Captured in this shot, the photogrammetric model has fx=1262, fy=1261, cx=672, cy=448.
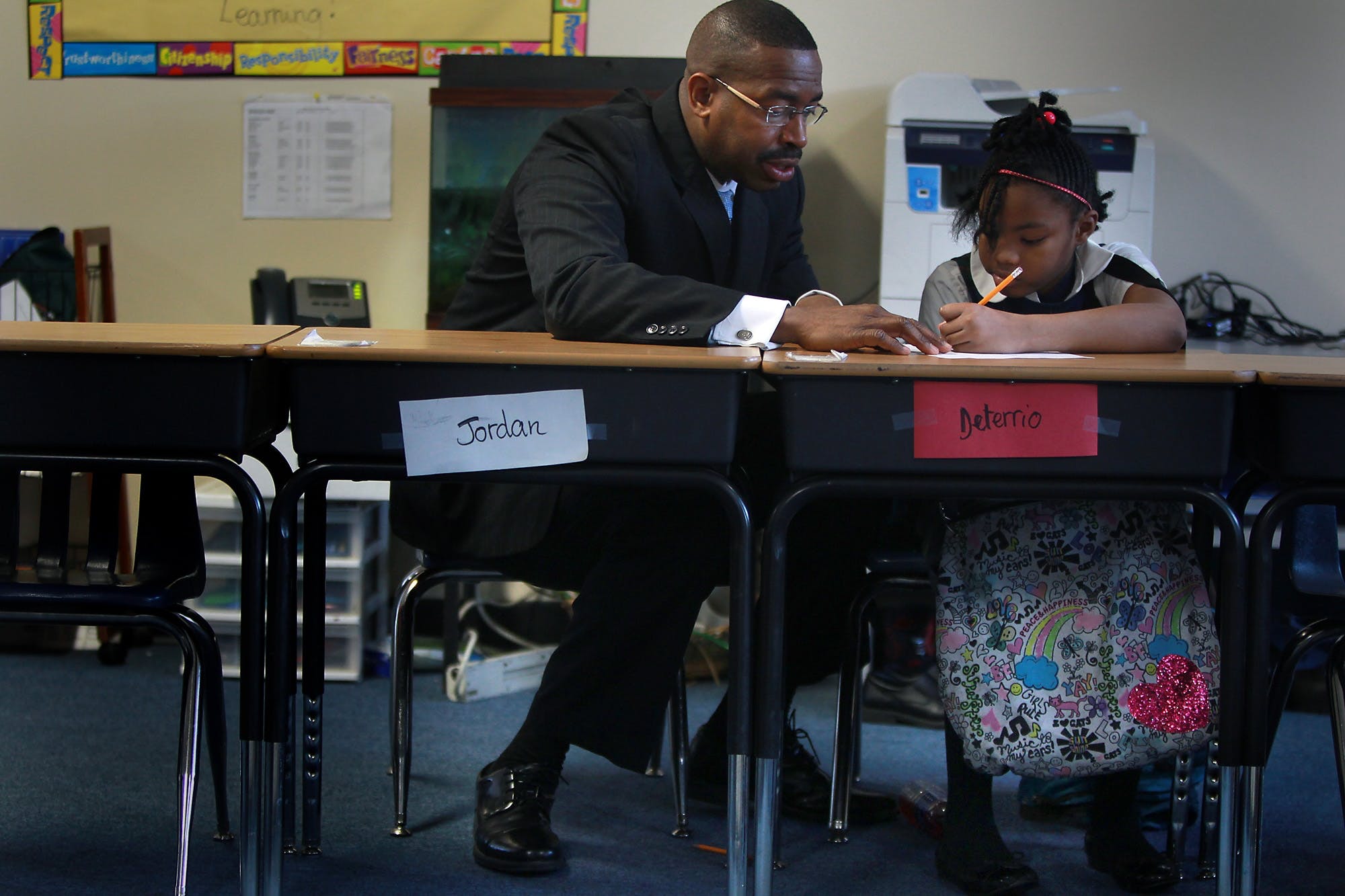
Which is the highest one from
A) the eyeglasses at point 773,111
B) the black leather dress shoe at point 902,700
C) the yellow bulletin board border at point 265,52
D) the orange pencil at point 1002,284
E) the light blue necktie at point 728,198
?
the yellow bulletin board border at point 265,52

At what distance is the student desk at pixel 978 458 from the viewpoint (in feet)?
4.42

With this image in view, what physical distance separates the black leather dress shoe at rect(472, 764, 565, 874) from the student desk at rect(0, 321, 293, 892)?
1.80 feet

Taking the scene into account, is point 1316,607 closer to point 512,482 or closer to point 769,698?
point 769,698

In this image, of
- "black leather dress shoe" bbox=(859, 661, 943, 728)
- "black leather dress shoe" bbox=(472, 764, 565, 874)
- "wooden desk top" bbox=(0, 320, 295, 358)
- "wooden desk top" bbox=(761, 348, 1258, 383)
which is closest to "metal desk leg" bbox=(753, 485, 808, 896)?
"wooden desk top" bbox=(761, 348, 1258, 383)

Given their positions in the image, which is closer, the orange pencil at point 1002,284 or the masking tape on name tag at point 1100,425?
the masking tape on name tag at point 1100,425

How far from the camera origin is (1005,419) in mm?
1371

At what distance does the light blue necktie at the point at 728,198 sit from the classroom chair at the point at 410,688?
67 centimetres

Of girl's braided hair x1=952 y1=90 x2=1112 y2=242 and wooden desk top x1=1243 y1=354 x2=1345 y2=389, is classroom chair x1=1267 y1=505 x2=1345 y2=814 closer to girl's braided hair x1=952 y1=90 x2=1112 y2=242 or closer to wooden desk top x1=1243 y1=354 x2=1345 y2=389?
wooden desk top x1=1243 y1=354 x2=1345 y2=389

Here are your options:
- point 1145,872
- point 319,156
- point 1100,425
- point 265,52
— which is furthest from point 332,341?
point 265,52

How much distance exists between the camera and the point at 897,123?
9.11 feet

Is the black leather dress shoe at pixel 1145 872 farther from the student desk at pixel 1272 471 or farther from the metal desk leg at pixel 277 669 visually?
the metal desk leg at pixel 277 669

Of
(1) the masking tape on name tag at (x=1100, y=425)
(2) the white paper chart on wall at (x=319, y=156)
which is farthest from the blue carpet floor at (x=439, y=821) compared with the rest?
(2) the white paper chart on wall at (x=319, y=156)

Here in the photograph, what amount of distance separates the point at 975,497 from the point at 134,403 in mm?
923

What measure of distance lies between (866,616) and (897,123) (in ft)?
4.45
